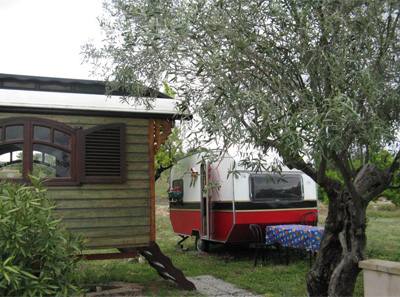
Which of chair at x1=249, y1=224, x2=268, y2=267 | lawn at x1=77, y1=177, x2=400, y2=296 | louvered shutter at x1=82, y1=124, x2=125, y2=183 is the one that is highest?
louvered shutter at x1=82, y1=124, x2=125, y2=183

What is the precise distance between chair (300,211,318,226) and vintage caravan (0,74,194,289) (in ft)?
12.8

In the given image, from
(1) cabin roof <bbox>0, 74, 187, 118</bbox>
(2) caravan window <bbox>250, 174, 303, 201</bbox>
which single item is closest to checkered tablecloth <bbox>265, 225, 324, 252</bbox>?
(2) caravan window <bbox>250, 174, 303, 201</bbox>

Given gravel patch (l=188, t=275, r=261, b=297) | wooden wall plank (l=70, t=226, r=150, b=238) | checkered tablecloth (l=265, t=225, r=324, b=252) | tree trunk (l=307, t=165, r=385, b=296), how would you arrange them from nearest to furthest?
1. tree trunk (l=307, t=165, r=385, b=296)
2. wooden wall plank (l=70, t=226, r=150, b=238)
3. gravel patch (l=188, t=275, r=261, b=297)
4. checkered tablecloth (l=265, t=225, r=324, b=252)

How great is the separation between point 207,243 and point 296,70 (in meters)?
7.87

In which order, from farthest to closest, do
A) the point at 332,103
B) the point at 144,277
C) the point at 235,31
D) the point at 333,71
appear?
the point at 144,277
the point at 235,31
the point at 333,71
the point at 332,103

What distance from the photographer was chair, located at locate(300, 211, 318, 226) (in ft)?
34.3

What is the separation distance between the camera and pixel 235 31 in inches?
171

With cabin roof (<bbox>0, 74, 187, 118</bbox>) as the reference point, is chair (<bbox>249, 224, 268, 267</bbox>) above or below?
below

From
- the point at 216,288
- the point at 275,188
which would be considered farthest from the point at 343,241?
the point at 275,188

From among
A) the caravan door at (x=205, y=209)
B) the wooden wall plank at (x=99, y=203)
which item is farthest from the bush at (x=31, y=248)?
the caravan door at (x=205, y=209)

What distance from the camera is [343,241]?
5316 mm

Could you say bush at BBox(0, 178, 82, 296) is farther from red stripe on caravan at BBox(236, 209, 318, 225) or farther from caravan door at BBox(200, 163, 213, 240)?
caravan door at BBox(200, 163, 213, 240)

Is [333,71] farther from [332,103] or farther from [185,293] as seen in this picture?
[185,293]

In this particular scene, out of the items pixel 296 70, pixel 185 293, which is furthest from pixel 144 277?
pixel 296 70
